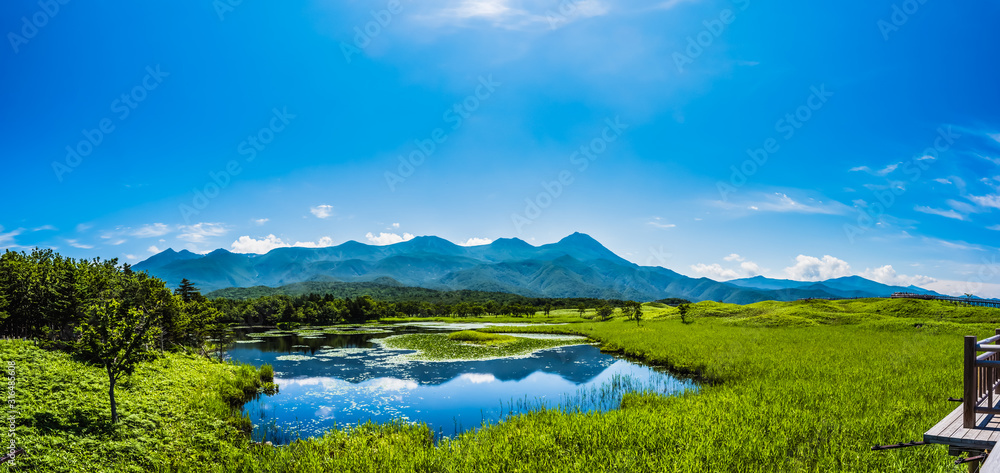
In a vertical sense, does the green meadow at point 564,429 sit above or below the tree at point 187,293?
below

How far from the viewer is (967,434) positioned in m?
7.84

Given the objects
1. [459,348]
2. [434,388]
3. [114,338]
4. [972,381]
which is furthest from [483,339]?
[972,381]

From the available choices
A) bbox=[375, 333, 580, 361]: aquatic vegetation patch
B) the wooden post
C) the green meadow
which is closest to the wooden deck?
the wooden post

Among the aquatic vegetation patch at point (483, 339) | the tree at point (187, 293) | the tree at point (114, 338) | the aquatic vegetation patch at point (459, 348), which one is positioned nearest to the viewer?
the tree at point (114, 338)

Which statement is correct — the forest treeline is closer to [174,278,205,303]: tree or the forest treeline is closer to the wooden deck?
[174,278,205,303]: tree

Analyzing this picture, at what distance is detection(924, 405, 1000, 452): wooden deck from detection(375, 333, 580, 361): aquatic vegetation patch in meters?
36.2

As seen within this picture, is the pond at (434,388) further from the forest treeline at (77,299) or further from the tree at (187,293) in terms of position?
the tree at (187,293)

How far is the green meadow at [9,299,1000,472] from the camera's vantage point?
12.1 meters

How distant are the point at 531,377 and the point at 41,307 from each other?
37418 millimetres

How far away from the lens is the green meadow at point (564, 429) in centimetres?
1209

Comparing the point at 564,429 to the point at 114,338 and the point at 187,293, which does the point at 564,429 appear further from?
the point at 187,293

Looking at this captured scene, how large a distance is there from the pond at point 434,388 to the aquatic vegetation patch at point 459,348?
209cm

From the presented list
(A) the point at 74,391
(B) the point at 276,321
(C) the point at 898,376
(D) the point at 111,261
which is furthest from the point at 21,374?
(B) the point at 276,321

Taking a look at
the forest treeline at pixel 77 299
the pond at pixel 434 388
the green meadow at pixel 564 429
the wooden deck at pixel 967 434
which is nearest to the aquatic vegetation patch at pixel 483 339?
the pond at pixel 434 388
